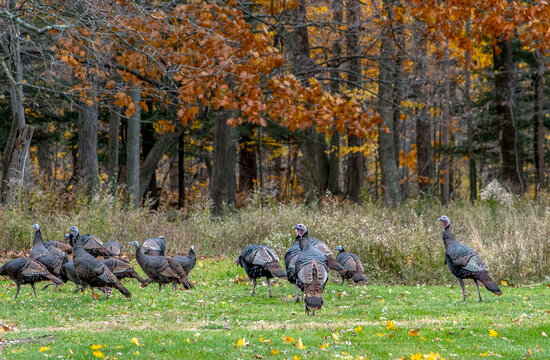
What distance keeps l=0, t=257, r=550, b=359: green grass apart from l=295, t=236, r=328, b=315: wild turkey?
31 cm

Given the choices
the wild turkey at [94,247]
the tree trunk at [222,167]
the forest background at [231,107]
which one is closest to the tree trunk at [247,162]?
the forest background at [231,107]

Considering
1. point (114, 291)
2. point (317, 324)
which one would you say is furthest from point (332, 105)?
point (317, 324)

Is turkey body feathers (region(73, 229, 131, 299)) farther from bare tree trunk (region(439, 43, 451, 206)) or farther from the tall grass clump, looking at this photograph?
bare tree trunk (region(439, 43, 451, 206))

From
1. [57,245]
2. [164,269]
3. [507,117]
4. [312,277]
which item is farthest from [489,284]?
[507,117]

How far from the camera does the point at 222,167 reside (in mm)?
21297

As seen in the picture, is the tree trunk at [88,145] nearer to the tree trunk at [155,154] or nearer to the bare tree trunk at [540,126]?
the tree trunk at [155,154]

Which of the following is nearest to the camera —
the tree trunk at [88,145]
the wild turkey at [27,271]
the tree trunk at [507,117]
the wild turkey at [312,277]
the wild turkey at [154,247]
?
the wild turkey at [312,277]

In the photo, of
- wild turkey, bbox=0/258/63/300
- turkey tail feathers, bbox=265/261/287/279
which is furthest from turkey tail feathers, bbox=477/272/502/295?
wild turkey, bbox=0/258/63/300

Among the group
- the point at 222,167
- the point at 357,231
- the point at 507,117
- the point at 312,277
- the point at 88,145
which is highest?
the point at 507,117

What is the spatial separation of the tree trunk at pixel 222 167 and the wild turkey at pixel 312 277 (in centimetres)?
1236

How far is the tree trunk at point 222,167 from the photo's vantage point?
2125 centimetres

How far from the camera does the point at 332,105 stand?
632 inches

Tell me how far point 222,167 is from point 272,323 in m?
13.1

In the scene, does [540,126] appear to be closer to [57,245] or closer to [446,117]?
[446,117]
